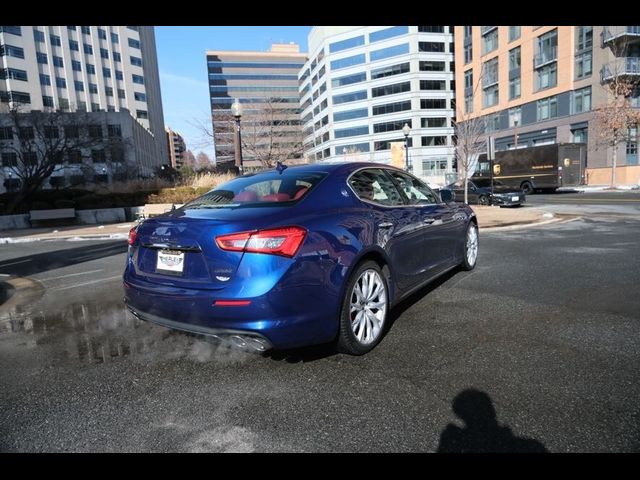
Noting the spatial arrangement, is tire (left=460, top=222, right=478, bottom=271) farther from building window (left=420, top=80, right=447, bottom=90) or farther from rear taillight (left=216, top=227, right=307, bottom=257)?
building window (left=420, top=80, right=447, bottom=90)

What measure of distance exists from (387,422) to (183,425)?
1.24 metres

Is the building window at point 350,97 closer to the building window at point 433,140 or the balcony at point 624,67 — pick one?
the building window at point 433,140

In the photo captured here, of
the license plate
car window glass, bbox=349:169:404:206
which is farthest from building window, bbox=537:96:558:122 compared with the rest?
the license plate

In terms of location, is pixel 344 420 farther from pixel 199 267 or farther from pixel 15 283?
pixel 15 283

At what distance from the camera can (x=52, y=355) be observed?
3680 millimetres

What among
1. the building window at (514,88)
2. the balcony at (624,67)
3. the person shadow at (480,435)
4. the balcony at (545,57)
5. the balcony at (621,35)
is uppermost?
the balcony at (545,57)

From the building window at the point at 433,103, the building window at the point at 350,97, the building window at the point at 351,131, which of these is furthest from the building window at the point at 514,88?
the building window at the point at 350,97

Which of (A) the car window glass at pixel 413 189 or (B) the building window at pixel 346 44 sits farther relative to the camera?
(B) the building window at pixel 346 44

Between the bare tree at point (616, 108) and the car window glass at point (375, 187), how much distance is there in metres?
34.0

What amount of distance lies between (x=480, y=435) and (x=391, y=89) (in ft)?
258

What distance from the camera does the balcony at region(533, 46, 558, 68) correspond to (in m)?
39.8

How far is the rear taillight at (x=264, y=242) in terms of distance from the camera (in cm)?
278

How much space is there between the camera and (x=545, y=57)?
4088 centimetres
